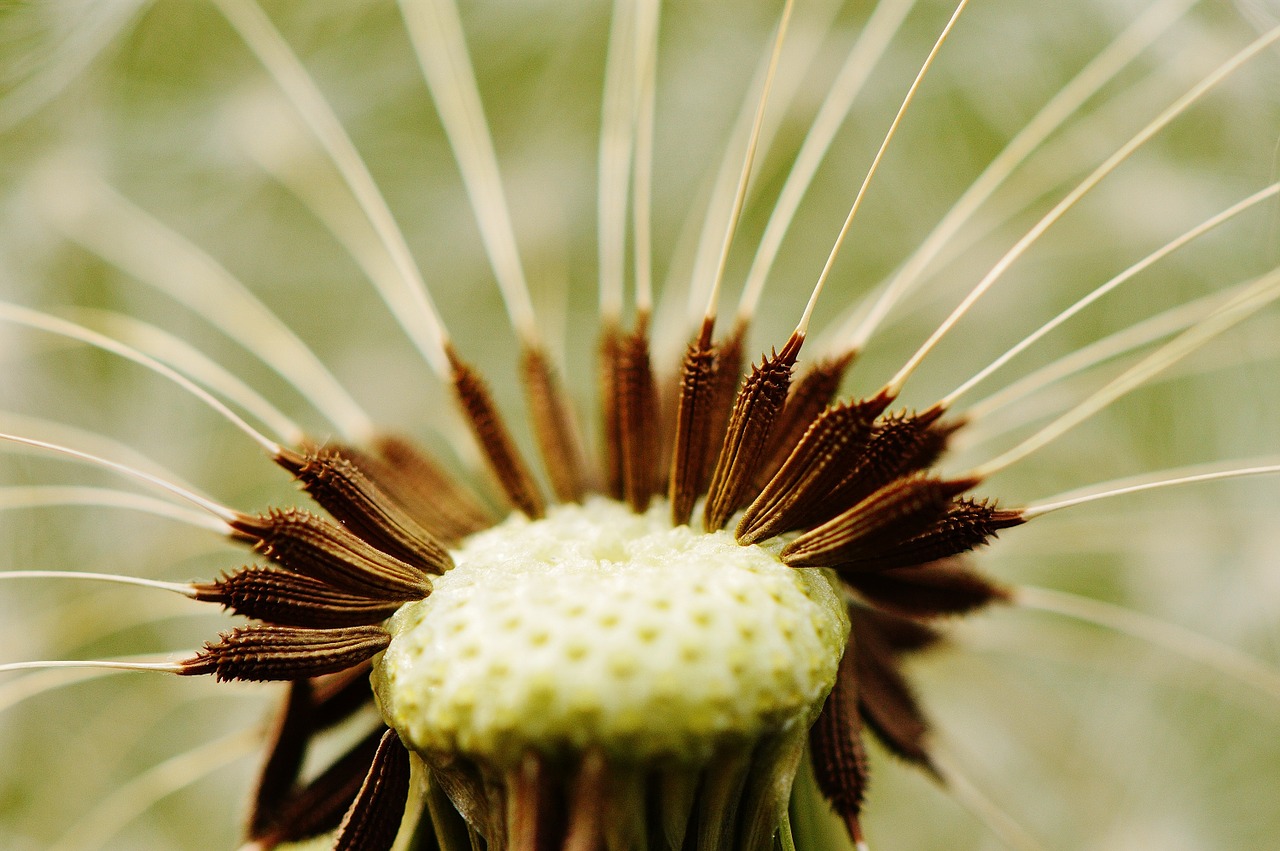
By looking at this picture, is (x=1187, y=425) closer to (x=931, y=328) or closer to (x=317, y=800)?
(x=931, y=328)

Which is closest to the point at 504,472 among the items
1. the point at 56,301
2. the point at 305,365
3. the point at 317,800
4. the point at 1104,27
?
the point at 317,800

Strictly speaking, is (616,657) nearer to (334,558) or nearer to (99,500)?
(334,558)

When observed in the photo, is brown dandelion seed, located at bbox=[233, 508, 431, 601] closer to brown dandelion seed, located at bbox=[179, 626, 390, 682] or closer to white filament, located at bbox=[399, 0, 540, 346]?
brown dandelion seed, located at bbox=[179, 626, 390, 682]

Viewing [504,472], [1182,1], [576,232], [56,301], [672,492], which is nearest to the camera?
[672,492]

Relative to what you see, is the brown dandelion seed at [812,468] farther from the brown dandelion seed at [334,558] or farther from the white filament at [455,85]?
the white filament at [455,85]

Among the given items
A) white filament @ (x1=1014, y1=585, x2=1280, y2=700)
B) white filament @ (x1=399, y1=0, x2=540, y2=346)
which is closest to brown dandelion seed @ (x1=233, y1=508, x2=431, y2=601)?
white filament @ (x1=399, y1=0, x2=540, y2=346)

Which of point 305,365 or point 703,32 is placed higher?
point 703,32

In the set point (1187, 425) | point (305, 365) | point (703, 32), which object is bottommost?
point (1187, 425)
